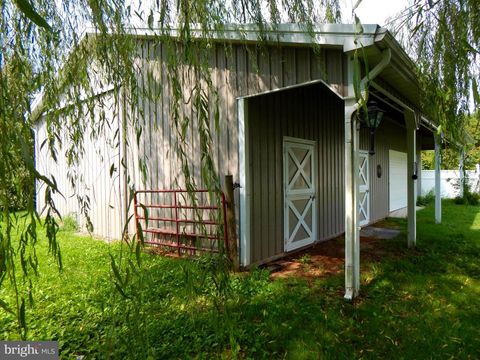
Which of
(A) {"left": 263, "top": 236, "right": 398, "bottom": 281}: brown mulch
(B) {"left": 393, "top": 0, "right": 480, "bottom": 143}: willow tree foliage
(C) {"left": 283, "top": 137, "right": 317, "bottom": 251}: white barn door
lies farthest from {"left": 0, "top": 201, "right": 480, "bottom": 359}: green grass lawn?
(B) {"left": 393, "top": 0, "right": 480, "bottom": 143}: willow tree foliage

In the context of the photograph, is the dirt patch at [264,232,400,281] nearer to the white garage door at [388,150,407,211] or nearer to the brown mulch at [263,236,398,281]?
the brown mulch at [263,236,398,281]

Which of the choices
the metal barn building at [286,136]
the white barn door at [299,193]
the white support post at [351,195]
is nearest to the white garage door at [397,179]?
the metal barn building at [286,136]

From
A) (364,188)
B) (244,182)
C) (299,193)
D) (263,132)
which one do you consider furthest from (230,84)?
(364,188)

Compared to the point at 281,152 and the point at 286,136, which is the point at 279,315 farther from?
the point at 286,136

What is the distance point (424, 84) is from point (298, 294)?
2.57 metres

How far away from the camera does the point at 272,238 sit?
17.0 feet

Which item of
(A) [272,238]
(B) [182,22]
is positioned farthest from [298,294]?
(B) [182,22]

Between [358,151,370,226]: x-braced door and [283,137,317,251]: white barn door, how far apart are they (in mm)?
2240

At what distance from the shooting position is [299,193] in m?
5.83

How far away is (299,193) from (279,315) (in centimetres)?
293

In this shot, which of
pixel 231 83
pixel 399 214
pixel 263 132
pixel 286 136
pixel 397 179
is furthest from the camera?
pixel 397 179

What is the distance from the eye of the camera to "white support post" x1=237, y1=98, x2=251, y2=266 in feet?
15.2

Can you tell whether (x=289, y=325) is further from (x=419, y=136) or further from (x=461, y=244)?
(x=419, y=136)

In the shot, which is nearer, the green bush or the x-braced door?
the x-braced door
